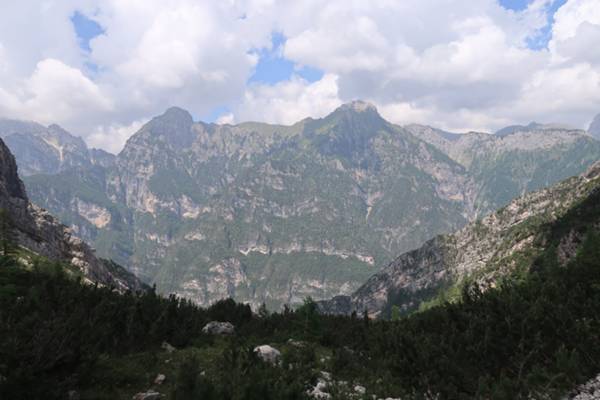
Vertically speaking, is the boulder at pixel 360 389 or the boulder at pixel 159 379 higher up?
the boulder at pixel 159 379

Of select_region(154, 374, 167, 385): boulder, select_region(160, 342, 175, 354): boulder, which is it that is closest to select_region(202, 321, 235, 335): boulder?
select_region(160, 342, 175, 354): boulder

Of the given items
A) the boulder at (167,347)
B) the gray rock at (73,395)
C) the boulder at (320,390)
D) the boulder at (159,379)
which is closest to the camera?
the gray rock at (73,395)

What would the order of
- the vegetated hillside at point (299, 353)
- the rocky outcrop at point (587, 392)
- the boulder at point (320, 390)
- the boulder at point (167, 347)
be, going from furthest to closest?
the boulder at point (167, 347), the boulder at point (320, 390), the rocky outcrop at point (587, 392), the vegetated hillside at point (299, 353)

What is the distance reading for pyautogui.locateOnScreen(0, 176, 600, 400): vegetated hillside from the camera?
1435cm

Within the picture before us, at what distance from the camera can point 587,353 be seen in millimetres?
20141

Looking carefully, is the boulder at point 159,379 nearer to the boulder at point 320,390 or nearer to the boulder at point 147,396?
the boulder at point 147,396

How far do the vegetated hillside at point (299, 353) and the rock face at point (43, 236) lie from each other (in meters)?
77.7

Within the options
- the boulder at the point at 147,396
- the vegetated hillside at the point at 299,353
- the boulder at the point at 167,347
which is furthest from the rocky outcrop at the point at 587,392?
the boulder at the point at 167,347

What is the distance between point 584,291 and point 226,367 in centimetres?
2426

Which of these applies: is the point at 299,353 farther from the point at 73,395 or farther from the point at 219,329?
the point at 73,395

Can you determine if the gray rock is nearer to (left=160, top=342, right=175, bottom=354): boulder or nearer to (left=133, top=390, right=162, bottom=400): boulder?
(left=133, top=390, right=162, bottom=400): boulder

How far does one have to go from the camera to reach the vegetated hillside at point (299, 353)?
14.4m

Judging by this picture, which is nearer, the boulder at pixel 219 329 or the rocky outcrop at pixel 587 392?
the rocky outcrop at pixel 587 392

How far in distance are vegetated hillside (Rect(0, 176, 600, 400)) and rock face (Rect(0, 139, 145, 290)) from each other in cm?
7775
